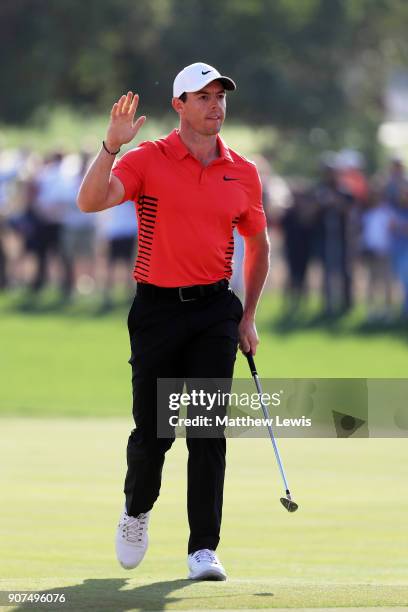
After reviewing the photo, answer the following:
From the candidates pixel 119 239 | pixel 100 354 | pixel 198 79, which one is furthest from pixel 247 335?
pixel 119 239

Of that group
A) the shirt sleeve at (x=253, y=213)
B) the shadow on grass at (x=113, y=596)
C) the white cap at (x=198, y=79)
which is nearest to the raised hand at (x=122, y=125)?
the white cap at (x=198, y=79)

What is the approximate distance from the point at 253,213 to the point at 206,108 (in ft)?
1.73

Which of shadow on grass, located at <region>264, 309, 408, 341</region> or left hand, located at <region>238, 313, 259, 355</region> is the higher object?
shadow on grass, located at <region>264, 309, 408, 341</region>

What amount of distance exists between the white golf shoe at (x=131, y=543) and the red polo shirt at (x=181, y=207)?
1089 mm

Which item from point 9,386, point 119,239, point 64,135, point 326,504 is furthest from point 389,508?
point 64,135

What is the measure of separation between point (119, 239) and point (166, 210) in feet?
58.9

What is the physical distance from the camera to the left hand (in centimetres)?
777

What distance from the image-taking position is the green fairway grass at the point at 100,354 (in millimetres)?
17875

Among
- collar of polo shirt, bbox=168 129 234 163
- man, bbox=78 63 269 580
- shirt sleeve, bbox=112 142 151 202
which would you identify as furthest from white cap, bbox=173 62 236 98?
shirt sleeve, bbox=112 142 151 202

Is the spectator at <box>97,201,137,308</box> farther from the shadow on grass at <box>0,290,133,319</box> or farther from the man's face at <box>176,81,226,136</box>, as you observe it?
the man's face at <box>176,81,226,136</box>

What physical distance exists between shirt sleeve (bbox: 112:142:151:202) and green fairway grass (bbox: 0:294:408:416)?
890 centimetres

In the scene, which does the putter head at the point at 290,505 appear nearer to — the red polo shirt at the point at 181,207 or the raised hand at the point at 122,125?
the red polo shirt at the point at 181,207

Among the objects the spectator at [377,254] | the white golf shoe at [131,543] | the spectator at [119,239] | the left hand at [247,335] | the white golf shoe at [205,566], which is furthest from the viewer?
the spectator at [119,239]

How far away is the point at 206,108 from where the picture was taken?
7527 mm
